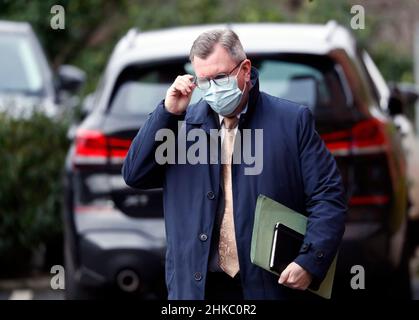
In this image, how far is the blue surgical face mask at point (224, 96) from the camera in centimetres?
473

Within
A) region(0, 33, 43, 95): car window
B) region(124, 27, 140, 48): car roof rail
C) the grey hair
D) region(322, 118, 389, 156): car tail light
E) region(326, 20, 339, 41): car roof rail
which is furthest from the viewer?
region(0, 33, 43, 95): car window

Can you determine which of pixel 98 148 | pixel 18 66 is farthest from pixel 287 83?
pixel 18 66

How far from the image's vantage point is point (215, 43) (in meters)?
4.72

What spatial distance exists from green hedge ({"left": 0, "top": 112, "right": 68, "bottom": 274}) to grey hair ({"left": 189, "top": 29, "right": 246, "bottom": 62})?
5105mm

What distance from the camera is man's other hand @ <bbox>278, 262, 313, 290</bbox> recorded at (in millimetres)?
4754

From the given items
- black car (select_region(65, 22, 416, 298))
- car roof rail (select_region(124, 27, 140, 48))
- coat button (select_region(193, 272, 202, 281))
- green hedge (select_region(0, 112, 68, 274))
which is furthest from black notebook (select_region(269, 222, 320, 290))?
green hedge (select_region(0, 112, 68, 274))

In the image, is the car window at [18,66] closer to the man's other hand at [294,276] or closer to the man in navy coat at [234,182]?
the man in navy coat at [234,182]

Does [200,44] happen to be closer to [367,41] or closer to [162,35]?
[162,35]

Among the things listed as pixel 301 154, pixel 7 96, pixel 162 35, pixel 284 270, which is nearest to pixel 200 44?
pixel 301 154

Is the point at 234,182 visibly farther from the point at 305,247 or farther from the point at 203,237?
the point at 305,247

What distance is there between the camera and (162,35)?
8242mm

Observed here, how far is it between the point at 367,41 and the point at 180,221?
43.6ft

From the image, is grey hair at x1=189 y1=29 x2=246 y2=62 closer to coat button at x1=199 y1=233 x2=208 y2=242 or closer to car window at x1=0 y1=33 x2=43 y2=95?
coat button at x1=199 y1=233 x2=208 y2=242

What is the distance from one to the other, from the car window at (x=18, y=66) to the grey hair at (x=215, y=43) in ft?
22.8
